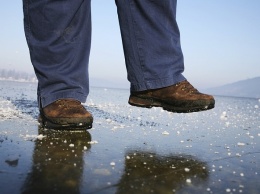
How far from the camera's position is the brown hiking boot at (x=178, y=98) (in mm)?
1853

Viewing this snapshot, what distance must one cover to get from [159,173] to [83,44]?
1093mm

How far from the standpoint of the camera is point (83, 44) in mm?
1847

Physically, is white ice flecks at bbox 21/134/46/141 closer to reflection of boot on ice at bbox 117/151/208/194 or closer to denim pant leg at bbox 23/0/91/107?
denim pant leg at bbox 23/0/91/107

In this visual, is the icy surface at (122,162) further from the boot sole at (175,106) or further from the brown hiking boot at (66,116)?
the boot sole at (175,106)

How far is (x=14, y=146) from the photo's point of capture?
4.27 ft

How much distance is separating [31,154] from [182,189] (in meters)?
0.62

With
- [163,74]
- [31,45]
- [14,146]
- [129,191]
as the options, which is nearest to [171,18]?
[163,74]

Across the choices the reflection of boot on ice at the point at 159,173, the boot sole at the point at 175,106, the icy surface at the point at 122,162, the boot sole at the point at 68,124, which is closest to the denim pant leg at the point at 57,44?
the boot sole at the point at 68,124

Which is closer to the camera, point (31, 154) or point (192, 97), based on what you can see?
point (31, 154)

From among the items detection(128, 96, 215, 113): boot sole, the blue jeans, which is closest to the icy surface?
detection(128, 96, 215, 113): boot sole

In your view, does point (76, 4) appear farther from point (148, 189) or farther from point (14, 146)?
point (148, 189)

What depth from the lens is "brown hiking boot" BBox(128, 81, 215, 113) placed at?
1.85 meters

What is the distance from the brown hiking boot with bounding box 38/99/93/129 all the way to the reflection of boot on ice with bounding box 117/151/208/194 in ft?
1.41

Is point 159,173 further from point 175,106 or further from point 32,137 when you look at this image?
point 175,106
